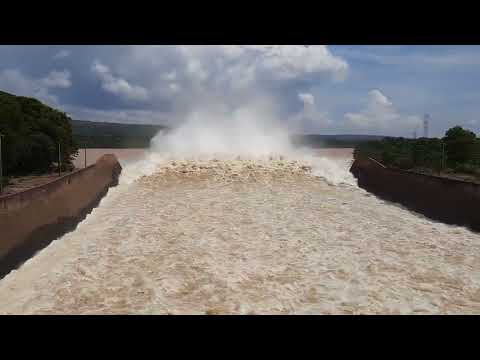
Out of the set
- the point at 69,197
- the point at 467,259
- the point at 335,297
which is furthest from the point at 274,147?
the point at 335,297

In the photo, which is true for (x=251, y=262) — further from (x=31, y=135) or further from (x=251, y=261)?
(x=31, y=135)

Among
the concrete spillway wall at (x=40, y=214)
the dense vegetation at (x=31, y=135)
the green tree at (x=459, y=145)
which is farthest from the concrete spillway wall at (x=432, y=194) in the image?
the dense vegetation at (x=31, y=135)

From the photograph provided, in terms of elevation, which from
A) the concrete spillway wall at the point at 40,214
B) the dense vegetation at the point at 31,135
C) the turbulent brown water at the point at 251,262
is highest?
the dense vegetation at the point at 31,135

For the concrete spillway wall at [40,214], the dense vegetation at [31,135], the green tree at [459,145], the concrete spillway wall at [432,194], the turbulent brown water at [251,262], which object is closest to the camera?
the turbulent brown water at [251,262]

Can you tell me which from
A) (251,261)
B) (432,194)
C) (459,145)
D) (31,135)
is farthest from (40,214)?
(459,145)

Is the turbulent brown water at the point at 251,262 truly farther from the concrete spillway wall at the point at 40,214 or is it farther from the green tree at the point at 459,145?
the green tree at the point at 459,145
